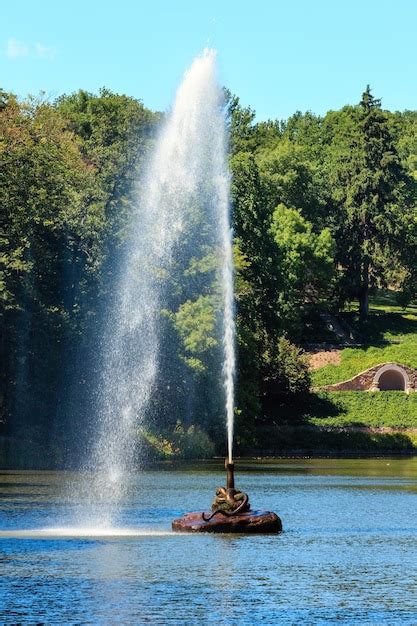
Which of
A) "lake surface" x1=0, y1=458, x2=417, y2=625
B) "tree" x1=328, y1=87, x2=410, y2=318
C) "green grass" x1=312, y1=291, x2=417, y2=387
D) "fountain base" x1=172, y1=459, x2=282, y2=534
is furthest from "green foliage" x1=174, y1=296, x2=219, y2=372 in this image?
"tree" x1=328, y1=87, x2=410, y2=318

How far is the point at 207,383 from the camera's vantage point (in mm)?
81375

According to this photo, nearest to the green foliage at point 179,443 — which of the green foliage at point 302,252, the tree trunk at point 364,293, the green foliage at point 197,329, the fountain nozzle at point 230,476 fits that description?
the green foliage at point 197,329

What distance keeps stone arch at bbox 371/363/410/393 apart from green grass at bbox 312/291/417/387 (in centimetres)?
138

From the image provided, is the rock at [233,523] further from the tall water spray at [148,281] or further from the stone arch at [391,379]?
the stone arch at [391,379]

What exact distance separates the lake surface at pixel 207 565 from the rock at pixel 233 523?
44cm

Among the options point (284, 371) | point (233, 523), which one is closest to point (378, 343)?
point (284, 371)

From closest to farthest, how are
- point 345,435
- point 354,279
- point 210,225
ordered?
point 210,225, point 345,435, point 354,279

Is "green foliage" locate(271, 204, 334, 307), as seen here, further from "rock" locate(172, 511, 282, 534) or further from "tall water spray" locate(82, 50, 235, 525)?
"rock" locate(172, 511, 282, 534)

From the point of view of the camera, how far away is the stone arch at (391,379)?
111m

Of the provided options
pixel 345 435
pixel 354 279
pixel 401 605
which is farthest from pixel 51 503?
pixel 354 279

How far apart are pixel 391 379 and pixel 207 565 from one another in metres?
87.1

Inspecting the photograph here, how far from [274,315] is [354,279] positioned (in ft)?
88.2

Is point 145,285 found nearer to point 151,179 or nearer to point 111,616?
point 151,179

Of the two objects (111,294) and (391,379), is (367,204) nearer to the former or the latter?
(391,379)
